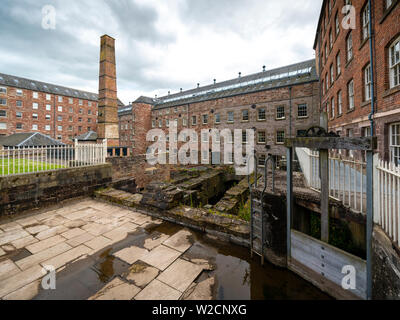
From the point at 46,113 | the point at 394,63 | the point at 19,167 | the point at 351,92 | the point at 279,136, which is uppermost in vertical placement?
the point at 46,113

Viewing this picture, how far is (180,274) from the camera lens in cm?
283

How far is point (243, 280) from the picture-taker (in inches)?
107

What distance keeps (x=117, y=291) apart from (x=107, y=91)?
17483 millimetres

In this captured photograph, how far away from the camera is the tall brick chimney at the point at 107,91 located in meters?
15.8

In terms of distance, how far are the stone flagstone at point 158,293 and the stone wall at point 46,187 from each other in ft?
17.5

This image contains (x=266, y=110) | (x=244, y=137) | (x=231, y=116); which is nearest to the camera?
(x=266, y=110)

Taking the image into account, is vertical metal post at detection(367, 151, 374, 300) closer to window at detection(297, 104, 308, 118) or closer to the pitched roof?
window at detection(297, 104, 308, 118)

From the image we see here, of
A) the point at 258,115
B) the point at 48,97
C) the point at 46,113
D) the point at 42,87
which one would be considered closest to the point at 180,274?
the point at 258,115

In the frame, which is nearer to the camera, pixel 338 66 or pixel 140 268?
pixel 140 268

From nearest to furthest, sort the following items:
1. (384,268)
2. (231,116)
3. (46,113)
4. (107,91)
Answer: (384,268) < (107,91) < (231,116) < (46,113)

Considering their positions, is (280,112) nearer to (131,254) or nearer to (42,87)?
(131,254)

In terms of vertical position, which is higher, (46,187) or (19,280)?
(46,187)

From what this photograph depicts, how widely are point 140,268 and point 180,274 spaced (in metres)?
0.71

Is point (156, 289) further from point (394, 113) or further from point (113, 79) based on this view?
point (113, 79)
